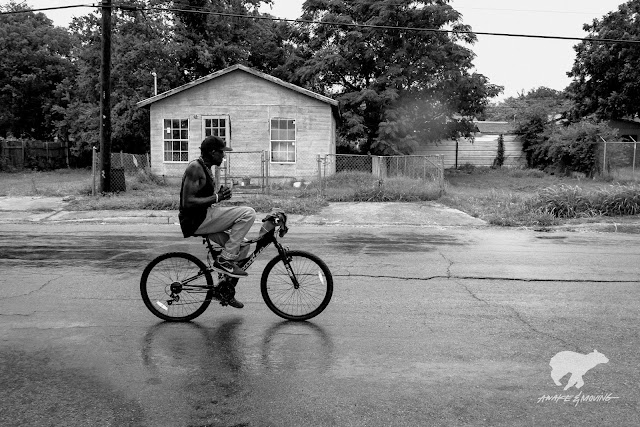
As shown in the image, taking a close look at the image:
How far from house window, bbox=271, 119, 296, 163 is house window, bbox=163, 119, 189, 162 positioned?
3622 mm

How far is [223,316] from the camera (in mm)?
6020

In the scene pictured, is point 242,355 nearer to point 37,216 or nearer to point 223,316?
point 223,316

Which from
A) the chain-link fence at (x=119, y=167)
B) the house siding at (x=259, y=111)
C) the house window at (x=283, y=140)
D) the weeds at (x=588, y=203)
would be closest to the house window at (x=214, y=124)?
the house siding at (x=259, y=111)

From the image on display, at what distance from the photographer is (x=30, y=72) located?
40375 millimetres

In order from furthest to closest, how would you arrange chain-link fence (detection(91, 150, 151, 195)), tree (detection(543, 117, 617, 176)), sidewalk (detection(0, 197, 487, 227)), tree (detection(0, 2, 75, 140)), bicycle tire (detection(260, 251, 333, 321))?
tree (detection(0, 2, 75, 140))
tree (detection(543, 117, 617, 176))
chain-link fence (detection(91, 150, 151, 195))
sidewalk (detection(0, 197, 487, 227))
bicycle tire (detection(260, 251, 333, 321))

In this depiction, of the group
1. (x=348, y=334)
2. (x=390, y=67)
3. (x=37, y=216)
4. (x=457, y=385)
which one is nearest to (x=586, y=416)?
(x=457, y=385)

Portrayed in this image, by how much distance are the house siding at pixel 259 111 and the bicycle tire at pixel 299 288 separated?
61.1ft

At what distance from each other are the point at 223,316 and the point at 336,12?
28874mm

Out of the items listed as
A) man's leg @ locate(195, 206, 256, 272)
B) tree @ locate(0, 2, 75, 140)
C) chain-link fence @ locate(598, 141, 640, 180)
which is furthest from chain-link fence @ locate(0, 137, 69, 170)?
man's leg @ locate(195, 206, 256, 272)

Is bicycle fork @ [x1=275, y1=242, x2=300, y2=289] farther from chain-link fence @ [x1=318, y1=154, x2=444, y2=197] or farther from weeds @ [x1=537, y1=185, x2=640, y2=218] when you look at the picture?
chain-link fence @ [x1=318, y1=154, x2=444, y2=197]

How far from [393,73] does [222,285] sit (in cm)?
2571

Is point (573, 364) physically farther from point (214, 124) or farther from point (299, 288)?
point (214, 124)

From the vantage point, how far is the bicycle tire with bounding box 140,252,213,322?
5.84 metres

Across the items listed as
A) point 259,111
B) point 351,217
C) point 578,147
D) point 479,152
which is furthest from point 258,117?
point 479,152
